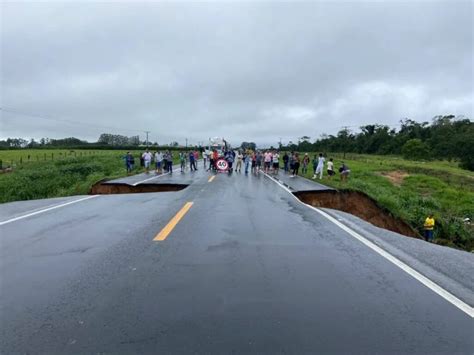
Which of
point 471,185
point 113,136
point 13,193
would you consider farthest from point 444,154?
point 113,136

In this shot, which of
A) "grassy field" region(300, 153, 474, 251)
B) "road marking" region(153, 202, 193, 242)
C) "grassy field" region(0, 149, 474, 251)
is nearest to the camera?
"road marking" region(153, 202, 193, 242)

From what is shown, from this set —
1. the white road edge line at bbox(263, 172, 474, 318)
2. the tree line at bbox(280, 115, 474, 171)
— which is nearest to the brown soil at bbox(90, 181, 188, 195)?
the white road edge line at bbox(263, 172, 474, 318)

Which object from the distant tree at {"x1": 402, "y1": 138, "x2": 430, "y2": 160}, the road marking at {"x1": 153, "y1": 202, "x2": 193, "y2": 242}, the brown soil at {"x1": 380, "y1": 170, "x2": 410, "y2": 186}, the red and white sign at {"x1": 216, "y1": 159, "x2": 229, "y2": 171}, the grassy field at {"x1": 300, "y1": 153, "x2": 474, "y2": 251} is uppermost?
the distant tree at {"x1": 402, "y1": 138, "x2": 430, "y2": 160}

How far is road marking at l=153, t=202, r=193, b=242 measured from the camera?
6327 mm

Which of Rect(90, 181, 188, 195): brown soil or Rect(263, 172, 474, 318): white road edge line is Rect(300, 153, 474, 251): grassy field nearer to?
Rect(90, 181, 188, 195): brown soil

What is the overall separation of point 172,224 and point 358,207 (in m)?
10.6

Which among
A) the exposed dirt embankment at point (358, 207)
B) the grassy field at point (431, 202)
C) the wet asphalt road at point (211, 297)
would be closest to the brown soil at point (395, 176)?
the grassy field at point (431, 202)

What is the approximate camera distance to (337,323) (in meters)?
3.32

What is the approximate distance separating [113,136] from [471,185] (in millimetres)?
127338

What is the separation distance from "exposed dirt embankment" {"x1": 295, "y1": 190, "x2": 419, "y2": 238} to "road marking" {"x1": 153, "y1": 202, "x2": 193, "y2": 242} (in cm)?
621

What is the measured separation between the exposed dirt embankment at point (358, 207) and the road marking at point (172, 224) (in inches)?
244

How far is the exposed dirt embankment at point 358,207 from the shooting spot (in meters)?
14.8

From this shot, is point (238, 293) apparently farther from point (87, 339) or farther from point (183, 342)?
point (87, 339)

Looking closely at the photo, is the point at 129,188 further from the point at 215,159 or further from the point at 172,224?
the point at 215,159
